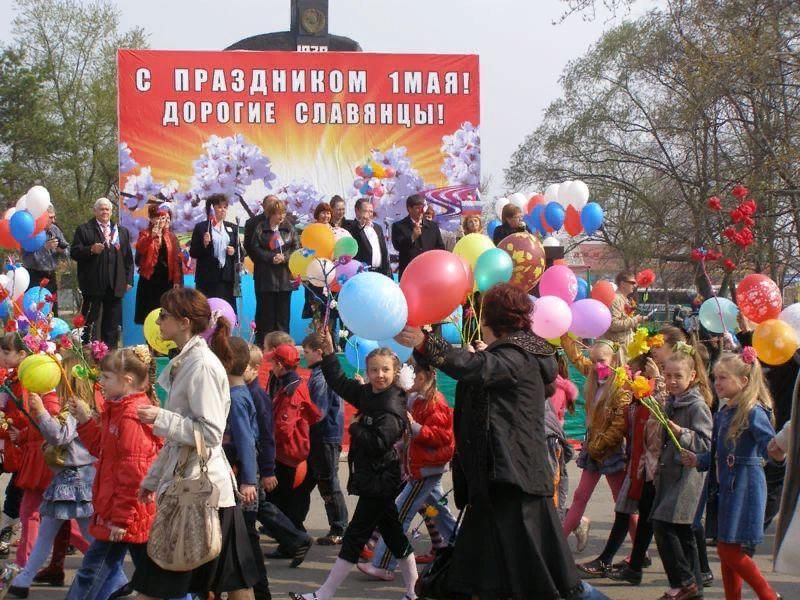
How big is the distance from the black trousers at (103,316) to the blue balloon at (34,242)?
28.4 inches

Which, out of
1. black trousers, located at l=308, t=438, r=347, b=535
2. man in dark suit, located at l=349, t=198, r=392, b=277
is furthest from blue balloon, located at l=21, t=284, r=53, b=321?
man in dark suit, located at l=349, t=198, r=392, b=277

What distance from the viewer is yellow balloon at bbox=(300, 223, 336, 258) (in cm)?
884

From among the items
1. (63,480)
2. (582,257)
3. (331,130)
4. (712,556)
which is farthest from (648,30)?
(63,480)

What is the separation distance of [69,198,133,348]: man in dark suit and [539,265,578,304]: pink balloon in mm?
5795

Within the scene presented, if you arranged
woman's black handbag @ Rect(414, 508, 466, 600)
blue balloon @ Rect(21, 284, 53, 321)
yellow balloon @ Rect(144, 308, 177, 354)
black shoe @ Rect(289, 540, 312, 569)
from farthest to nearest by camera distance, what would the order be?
yellow balloon @ Rect(144, 308, 177, 354), blue balloon @ Rect(21, 284, 53, 321), black shoe @ Rect(289, 540, 312, 569), woman's black handbag @ Rect(414, 508, 466, 600)

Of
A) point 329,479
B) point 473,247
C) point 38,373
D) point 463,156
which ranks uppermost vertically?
point 463,156

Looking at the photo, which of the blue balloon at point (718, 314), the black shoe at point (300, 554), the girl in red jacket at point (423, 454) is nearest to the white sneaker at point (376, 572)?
the girl in red jacket at point (423, 454)

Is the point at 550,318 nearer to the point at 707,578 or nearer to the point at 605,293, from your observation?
the point at 707,578

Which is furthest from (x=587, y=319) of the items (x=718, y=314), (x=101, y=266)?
(x=101, y=266)

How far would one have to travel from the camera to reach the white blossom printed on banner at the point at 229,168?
17.6 metres

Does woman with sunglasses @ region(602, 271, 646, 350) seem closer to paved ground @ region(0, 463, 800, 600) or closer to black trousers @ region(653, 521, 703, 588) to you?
paved ground @ region(0, 463, 800, 600)

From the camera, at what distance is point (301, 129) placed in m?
18.0

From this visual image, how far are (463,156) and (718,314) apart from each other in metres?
10.2

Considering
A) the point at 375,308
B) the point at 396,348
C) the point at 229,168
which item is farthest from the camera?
the point at 229,168
